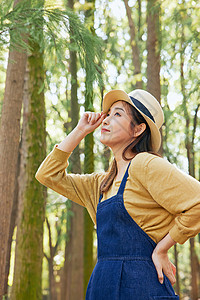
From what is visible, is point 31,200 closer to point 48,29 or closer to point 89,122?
point 48,29

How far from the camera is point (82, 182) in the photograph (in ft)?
9.91

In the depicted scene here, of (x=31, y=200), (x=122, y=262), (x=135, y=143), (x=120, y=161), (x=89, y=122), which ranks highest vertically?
(x=89, y=122)

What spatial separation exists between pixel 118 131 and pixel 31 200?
128 inches

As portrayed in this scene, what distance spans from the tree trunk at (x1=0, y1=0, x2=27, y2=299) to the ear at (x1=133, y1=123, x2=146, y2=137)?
9.50 feet

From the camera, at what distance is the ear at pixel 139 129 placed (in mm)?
2828

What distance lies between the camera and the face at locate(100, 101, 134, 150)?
2816 millimetres

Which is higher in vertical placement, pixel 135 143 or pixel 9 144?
pixel 9 144

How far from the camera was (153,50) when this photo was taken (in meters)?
7.61

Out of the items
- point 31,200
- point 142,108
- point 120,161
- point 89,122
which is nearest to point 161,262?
point 120,161

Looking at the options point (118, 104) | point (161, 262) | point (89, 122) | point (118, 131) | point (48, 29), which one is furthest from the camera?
point (48, 29)

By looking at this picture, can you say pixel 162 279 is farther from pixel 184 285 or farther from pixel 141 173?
pixel 184 285

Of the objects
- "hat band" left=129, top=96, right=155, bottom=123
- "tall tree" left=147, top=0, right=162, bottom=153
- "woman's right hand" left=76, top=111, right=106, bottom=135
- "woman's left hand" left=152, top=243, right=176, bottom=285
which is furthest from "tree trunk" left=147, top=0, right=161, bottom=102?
"woman's left hand" left=152, top=243, right=176, bottom=285

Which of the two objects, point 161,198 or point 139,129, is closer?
point 161,198

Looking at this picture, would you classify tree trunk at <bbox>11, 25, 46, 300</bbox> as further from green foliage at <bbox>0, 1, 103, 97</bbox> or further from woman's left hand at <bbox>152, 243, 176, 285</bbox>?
woman's left hand at <bbox>152, 243, 176, 285</bbox>
